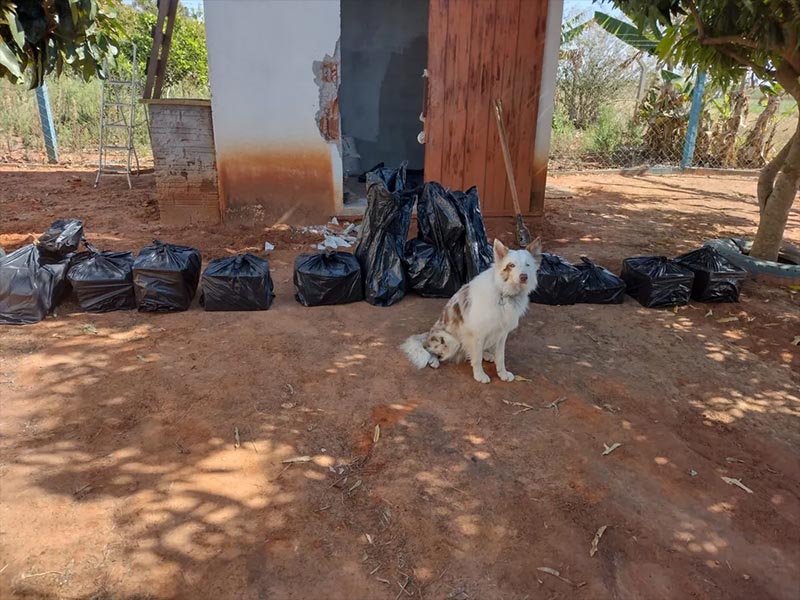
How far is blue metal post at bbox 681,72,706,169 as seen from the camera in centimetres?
1157

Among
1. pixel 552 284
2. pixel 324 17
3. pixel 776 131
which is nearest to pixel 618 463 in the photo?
pixel 552 284

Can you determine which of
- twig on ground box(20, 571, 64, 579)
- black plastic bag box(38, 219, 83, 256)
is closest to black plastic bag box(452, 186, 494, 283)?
black plastic bag box(38, 219, 83, 256)

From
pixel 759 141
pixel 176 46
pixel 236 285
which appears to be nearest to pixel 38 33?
pixel 236 285

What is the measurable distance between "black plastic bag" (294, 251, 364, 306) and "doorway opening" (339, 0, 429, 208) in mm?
4896

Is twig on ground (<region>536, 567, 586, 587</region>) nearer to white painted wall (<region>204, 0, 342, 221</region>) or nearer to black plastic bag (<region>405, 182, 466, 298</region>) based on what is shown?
black plastic bag (<region>405, 182, 466, 298</region>)

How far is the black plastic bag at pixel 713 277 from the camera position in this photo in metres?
5.23

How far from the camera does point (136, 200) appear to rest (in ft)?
27.7

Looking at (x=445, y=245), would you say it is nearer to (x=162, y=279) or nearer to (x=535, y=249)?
(x=535, y=249)

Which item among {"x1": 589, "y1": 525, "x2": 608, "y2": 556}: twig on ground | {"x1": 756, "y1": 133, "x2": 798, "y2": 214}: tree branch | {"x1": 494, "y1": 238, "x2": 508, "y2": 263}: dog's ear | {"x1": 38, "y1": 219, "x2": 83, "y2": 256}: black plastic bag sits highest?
{"x1": 756, "y1": 133, "x2": 798, "y2": 214}: tree branch

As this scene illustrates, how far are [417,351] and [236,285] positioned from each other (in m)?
1.80

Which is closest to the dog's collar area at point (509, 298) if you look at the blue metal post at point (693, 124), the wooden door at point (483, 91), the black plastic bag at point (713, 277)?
the black plastic bag at point (713, 277)

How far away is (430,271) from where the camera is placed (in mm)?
5277

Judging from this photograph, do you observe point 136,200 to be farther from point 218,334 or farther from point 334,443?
point 334,443

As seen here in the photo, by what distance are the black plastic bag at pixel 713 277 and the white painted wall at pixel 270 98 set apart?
4.46 metres
